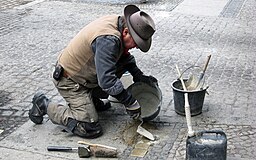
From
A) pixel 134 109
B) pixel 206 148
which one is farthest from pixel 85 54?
pixel 206 148

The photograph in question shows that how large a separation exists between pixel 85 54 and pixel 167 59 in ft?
9.49

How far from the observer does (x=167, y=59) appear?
7594 millimetres

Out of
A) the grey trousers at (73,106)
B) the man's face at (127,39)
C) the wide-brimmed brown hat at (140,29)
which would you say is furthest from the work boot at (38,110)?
the wide-brimmed brown hat at (140,29)

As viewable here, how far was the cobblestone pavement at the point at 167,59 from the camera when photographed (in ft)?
16.8

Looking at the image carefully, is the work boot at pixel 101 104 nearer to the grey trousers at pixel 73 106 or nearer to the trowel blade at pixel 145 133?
the grey trousers at pixel 73 106

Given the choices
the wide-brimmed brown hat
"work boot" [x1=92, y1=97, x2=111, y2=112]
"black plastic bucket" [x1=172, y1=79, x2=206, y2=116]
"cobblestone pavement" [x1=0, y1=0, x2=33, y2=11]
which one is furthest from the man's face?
"cobblestone pavement" [x1=0, y1=0, x2=33, y2=11]

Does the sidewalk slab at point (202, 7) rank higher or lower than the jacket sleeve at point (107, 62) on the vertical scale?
lower

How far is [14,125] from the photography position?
5.29 metres

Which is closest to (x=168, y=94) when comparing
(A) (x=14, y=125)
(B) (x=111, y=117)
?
(B) (x=111, y=117)

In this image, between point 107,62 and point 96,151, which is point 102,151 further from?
point 107,62

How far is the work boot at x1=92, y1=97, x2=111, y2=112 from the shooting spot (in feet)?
18.0

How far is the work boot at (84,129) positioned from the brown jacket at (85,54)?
0.40m

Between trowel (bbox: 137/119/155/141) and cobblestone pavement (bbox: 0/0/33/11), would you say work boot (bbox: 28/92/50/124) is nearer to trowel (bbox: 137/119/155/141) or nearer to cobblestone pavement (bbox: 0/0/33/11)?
trowel (bbox: 137/119/155/141)

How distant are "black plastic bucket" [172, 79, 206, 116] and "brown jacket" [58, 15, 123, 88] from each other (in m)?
0.88
